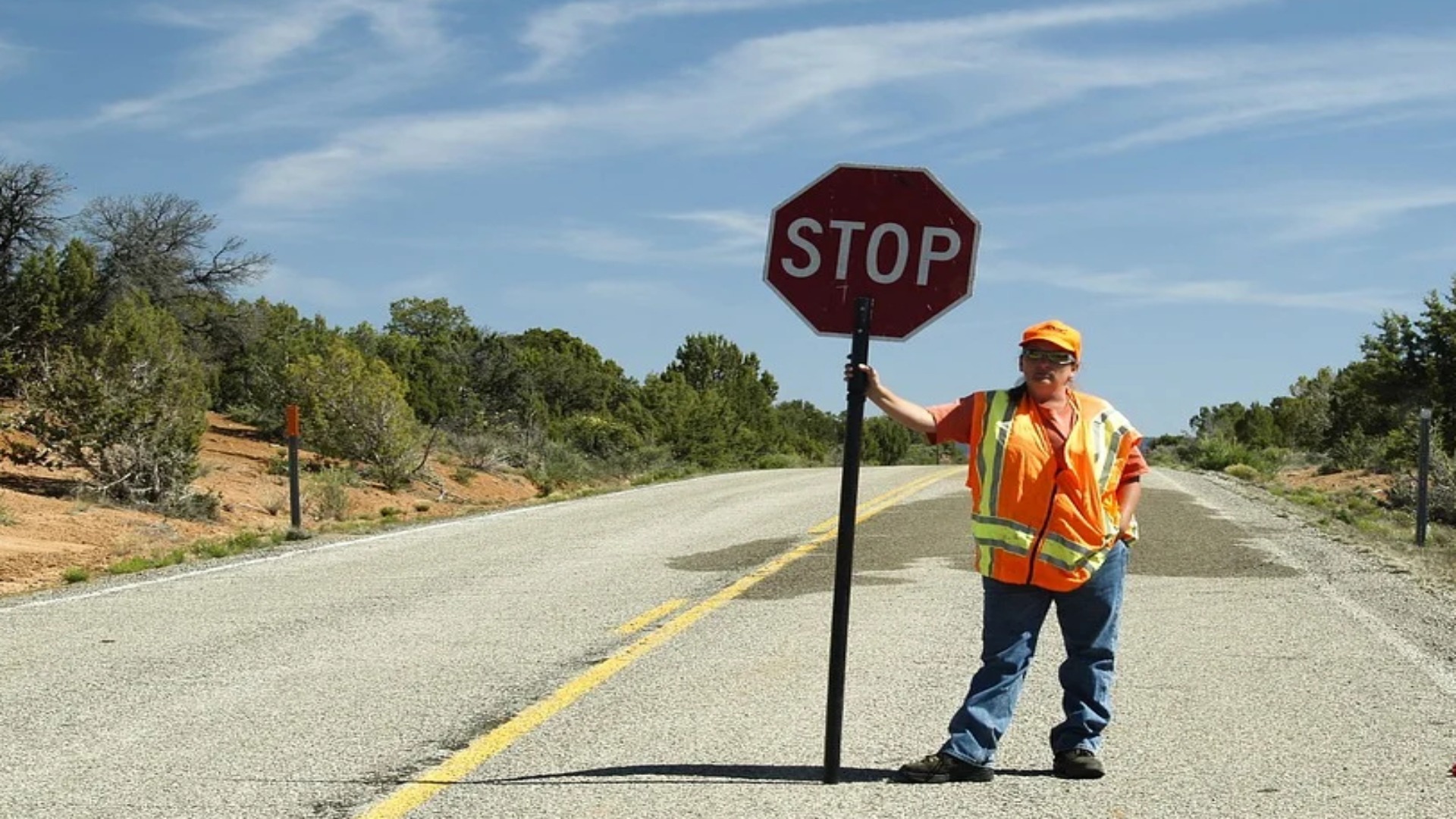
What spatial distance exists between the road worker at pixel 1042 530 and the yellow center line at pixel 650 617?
4.03 metres

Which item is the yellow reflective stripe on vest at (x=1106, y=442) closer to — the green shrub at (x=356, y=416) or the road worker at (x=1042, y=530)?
the road worker at (x=1042, y=530)

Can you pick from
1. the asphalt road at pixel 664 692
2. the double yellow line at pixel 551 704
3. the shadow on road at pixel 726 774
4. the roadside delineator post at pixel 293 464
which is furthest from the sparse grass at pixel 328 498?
the shadow on road at pixel 726 774

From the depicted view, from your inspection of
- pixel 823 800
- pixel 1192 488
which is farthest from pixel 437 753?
pixel 1192 488

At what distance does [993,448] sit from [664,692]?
2578 millimetres

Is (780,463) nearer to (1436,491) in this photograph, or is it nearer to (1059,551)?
(1436,491)

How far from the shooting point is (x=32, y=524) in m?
18.9

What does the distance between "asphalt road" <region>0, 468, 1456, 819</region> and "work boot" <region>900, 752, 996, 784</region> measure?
0.12 meters

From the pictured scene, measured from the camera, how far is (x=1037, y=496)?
5.59 m

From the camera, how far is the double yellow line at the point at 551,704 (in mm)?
5586

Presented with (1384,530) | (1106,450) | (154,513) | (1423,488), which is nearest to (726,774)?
(1106,450)

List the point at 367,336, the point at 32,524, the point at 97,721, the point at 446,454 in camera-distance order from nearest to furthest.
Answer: the point at 97,721 < the point at 32,524 < the point at 446,454 < the point at 367,336

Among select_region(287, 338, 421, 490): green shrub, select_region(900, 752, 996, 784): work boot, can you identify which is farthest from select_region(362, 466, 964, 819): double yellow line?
select_region(287, 338, 421, 490): green shrub

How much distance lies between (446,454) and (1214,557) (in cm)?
2521

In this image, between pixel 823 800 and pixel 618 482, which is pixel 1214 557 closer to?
pixel 823 800
